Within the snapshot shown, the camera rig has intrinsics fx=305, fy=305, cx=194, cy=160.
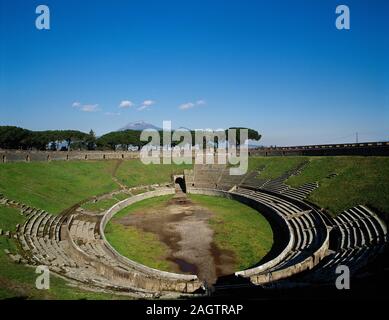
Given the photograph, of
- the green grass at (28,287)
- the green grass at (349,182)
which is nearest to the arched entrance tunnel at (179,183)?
the green grass at (349,182)

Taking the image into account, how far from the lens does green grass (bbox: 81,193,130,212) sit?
36094 millimetres

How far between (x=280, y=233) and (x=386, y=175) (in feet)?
43.2

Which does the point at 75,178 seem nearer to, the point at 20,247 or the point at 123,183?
the point at 123,183

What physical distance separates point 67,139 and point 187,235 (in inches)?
2759

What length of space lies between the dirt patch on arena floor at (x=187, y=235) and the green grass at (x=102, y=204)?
3.33 metres

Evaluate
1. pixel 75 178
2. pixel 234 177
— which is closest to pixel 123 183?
pixel 75 178

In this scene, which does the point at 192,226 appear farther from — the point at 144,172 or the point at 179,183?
the point at 144,172

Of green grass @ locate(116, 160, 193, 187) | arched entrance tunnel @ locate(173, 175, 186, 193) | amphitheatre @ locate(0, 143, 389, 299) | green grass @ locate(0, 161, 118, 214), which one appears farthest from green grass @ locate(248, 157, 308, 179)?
green grass @ locate(0, 161, 118, 214)

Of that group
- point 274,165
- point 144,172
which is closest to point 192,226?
point 274,165

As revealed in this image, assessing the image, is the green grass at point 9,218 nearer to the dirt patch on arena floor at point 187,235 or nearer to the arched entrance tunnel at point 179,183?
the dirt patch on arena floor at point 187,235

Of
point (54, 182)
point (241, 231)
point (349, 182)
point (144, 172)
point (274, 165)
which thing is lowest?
point (241, 231)

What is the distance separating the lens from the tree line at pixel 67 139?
7512 cm

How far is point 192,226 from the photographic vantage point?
32406 millimetres
